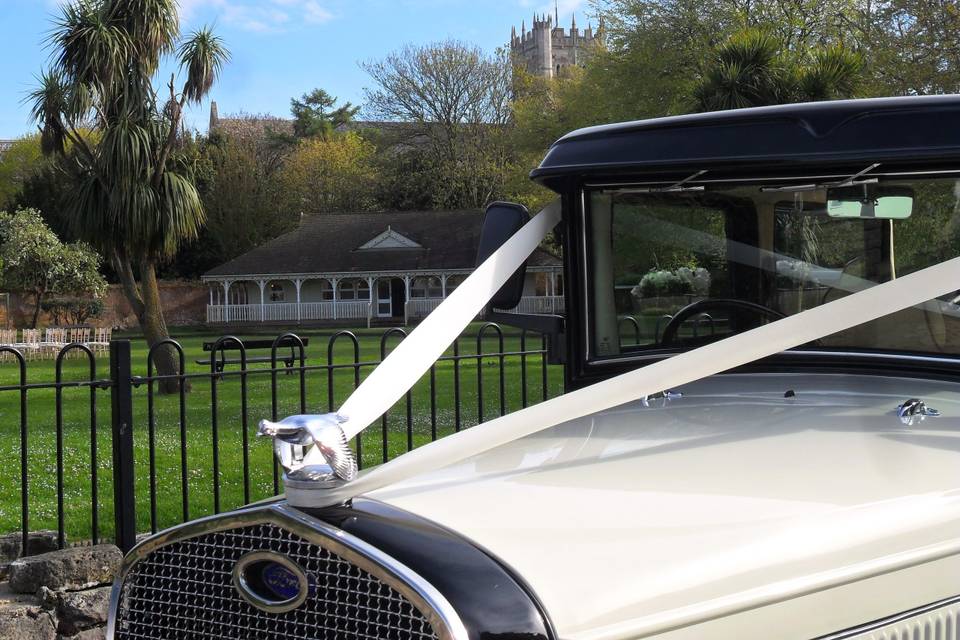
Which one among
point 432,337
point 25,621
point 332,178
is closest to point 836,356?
point 432,337

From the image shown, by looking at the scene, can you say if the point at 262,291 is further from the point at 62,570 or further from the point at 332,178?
the point at 62,570

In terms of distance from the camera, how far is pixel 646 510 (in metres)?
1.76

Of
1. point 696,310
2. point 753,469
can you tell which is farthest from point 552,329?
point 753,469

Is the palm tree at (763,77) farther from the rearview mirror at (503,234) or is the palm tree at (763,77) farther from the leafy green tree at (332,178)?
the leafy green tree at (332,178)

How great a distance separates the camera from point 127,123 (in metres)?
20.5

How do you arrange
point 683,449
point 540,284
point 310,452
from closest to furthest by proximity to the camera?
1. point 310,452
2. point 683,449
3. point 540,284

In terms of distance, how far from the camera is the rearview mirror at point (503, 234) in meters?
2.88

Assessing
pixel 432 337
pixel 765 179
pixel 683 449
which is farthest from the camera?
pixel 765 179

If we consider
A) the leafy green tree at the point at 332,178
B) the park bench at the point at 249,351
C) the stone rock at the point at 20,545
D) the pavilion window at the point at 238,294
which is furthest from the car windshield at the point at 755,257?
the leafy green tree at the point at 332,178

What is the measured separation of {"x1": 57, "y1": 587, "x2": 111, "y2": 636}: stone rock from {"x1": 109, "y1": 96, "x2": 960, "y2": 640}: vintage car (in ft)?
9.46

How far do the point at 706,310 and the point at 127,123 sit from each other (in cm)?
1969

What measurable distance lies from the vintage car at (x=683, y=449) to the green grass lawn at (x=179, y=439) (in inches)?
131

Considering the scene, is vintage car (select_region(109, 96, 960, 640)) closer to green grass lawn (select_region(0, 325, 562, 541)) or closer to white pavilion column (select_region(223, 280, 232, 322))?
green grass lawn (select_region(0, 325, 562, 541))

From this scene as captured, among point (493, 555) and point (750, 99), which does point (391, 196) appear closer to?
point (750, 99)
